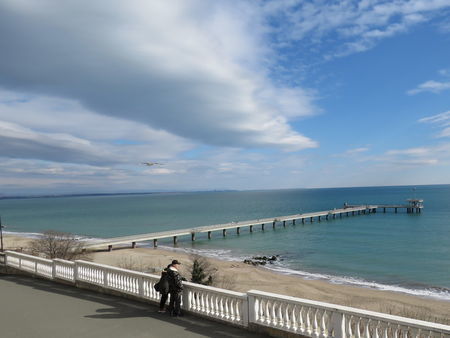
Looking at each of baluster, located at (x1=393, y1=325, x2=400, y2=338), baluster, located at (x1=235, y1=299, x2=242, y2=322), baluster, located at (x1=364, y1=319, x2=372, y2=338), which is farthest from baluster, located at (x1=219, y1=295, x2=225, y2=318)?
baluster, located at (x1=393, y1=325, x2=400, y2=338)

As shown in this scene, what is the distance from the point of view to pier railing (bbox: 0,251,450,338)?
525 cm

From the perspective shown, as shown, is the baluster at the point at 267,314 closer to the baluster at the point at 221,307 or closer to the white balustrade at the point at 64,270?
the baluster at the point at 221,307

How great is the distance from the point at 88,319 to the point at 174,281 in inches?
78.4

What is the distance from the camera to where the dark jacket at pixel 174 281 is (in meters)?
7.27

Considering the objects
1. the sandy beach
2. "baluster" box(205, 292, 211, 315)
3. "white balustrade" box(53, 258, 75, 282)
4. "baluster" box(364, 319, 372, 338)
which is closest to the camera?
"baluster" box(364, 319, 372, 338)

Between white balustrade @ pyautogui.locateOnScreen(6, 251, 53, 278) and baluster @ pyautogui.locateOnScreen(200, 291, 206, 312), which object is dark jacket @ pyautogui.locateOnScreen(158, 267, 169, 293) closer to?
baluster @ pyautogui.locateOnScreen(200, 291, 206, 312)

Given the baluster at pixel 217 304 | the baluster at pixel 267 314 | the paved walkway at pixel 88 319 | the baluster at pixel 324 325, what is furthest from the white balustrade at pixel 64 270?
the baluster at pixel 324 325

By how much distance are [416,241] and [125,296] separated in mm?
46406

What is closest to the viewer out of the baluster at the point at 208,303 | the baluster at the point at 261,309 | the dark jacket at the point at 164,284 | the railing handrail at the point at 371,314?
the railing handrail at the point at 371,314

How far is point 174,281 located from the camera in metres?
7.32

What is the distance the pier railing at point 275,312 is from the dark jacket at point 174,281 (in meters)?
0.34

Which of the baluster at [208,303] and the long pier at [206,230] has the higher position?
the baluster at [208,303]

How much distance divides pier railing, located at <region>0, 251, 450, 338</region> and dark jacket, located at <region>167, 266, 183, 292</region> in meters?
0.34

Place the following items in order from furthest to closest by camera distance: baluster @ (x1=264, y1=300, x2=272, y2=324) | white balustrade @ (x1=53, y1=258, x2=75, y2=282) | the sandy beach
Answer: the sandy beach < white balustrade @ (x1=53, y1=258, x2=75, y2=282) < baluster @ (x1=264, y1=300, x2=272, y2=324)
